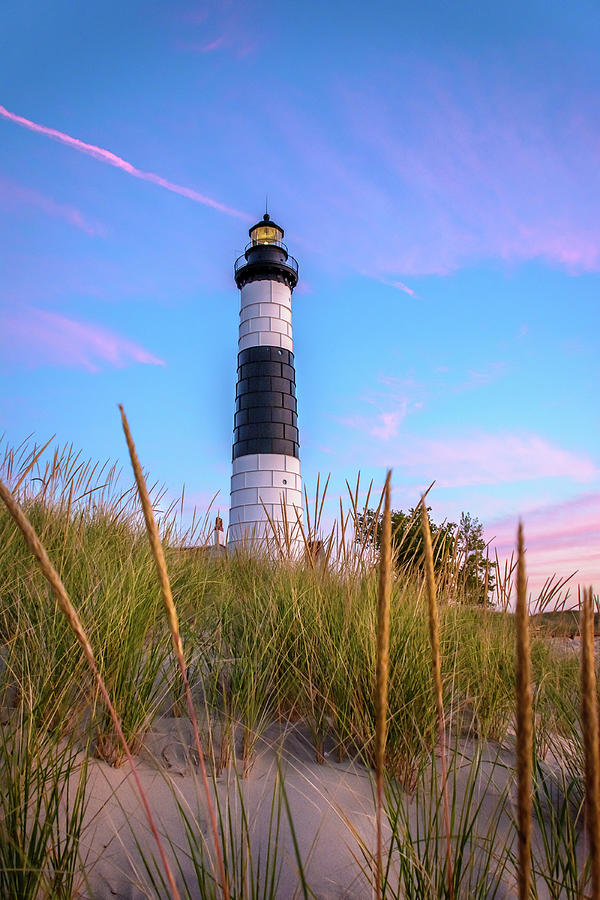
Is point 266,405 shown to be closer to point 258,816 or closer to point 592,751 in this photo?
point 258,816

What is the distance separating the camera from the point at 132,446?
90 cm

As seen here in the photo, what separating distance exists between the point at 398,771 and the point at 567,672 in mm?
2351

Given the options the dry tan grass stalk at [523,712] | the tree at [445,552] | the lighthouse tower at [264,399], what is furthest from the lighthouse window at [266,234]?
the dry tan grass stalk at [523,712]

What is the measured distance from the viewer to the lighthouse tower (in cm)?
1847

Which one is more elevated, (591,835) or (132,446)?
(132,446)

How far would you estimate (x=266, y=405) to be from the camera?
61.3 feet

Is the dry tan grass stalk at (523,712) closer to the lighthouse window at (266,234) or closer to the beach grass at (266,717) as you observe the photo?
the beach grass at (266,717)

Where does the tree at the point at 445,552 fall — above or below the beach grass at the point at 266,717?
above

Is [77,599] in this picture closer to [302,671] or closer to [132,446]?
[302,671]

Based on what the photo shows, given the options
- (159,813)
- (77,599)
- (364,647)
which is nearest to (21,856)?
(159,813)

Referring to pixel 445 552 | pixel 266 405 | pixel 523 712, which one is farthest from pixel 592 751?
pixel 266 405

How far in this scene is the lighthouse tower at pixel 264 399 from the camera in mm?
18469

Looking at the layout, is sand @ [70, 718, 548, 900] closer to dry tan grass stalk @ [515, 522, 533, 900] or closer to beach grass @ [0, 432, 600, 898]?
beach grass @ [0, 432, 600, 898]

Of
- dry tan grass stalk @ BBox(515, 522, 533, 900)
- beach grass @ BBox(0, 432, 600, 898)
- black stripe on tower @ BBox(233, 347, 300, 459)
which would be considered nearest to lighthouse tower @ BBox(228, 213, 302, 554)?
black stripe on tower @ BBox(233, 347, 300, 459)
